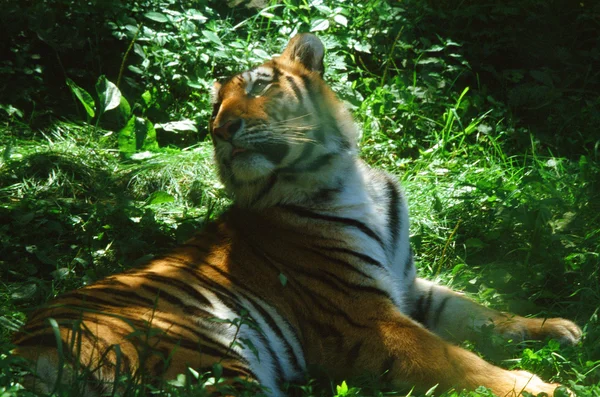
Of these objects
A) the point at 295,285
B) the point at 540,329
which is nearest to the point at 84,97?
the point at 295,285

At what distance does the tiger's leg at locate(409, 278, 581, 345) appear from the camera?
3.86 meters

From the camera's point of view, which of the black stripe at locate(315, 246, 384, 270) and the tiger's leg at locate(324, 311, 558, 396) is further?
the black stripe at locate(315, 246, 384, 270)

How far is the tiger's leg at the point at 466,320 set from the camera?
3.86 m

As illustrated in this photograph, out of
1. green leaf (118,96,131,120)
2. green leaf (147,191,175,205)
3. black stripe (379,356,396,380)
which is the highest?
green leaf (118,96,131,120)

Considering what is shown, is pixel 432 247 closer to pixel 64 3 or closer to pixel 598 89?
pixel 598 89

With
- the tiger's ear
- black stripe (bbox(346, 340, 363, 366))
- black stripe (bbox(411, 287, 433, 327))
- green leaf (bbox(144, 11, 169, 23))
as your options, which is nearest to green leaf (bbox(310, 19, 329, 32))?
green leaf (bbox(144, 11, 169, 23))

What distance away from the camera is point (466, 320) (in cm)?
410

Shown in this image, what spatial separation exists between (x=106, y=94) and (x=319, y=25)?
1734mm

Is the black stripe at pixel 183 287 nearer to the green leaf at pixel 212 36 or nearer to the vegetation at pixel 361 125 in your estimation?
the vegetation at pixel 361 125

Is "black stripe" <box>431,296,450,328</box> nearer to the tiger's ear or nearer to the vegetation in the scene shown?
the vegetation

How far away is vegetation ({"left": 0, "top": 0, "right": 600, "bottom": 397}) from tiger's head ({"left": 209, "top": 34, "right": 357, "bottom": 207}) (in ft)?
2.91

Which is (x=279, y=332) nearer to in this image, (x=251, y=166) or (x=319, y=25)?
(x=251, y=166)

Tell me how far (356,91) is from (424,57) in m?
0.66

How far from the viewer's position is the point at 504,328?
12.9ft
